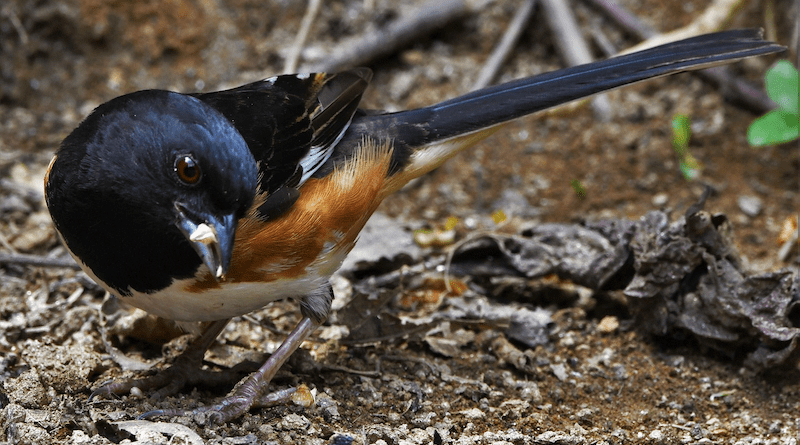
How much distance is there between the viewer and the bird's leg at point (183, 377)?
110 inches

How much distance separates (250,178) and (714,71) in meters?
3.70

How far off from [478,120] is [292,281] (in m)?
1.05

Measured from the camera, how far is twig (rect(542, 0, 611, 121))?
16.9ft

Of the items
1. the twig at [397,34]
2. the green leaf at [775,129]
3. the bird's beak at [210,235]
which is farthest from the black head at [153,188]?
the twig at [397,34]

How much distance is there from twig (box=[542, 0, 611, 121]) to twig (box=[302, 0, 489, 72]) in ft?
1.84

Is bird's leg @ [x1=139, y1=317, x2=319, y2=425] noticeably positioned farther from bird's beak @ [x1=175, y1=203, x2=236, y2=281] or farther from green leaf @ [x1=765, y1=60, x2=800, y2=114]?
green leaf @ [x1=765, y1=60, x2=800, y2=114]

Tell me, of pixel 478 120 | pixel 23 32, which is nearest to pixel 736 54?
pixel 478 120

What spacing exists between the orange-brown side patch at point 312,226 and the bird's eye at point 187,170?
0.29 metres

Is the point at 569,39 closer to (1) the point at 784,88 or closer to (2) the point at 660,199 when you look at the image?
(2) the point at 660,199

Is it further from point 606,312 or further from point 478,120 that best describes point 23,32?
point 606,312

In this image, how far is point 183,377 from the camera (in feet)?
9.47

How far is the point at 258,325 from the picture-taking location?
350 cm

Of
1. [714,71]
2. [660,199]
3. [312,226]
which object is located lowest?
[660,199]

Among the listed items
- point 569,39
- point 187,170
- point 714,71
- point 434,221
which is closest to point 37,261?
point 187,170
